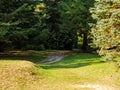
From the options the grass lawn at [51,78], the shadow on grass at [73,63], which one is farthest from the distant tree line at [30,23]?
the grass lawn at [51,78]

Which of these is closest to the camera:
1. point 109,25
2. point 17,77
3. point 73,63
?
point 109,25

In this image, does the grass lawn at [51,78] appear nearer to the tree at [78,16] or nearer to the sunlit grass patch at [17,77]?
the sunlit grass patch at [17,77]

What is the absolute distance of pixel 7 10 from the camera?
26797 millimetres

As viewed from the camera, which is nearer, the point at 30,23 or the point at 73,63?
the point at 73,63

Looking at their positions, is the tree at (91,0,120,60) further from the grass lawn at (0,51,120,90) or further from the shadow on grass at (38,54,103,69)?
the shadow on grass at (38,54,103,69)

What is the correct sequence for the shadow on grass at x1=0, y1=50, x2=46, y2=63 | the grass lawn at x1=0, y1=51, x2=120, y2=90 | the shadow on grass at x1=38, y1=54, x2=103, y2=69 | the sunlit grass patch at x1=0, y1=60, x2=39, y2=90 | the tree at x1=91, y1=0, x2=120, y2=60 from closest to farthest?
1. the sunlit grass patch at x1=0, y1=60, x2=39, y2=90
2. the grass lawn at x1=0, y1=51, x2=120, y2=90
3. the tree at x1=91, y1=0, x2=120, y2=60
4. the shadow on grass at x1=38, y1=54, x2=103, y2=69
5. the shadow on grass at x1=0, y1=50, x2=46, y2=63

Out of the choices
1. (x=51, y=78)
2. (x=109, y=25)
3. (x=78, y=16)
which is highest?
(x=78, y=16)

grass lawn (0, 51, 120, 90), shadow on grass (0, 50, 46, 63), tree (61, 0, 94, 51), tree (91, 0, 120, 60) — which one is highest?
tree (61, 0, 94, 51)

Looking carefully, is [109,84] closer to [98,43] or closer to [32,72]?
[98,43]

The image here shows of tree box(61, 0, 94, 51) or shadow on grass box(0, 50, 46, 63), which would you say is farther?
tree box(61, 0, 94, 51)

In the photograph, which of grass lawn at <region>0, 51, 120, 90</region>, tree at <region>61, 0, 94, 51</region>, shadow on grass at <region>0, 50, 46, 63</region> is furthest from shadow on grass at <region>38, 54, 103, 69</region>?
tree at <region>61, 0, 94, 51</region>

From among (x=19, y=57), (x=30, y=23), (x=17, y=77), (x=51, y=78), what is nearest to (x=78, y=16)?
(x=30, y=23)

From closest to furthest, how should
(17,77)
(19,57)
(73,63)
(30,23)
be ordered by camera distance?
(17,77) < (73,63) < (19,57) < (30,23)

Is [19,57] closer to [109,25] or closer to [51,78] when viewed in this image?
[51,78]
